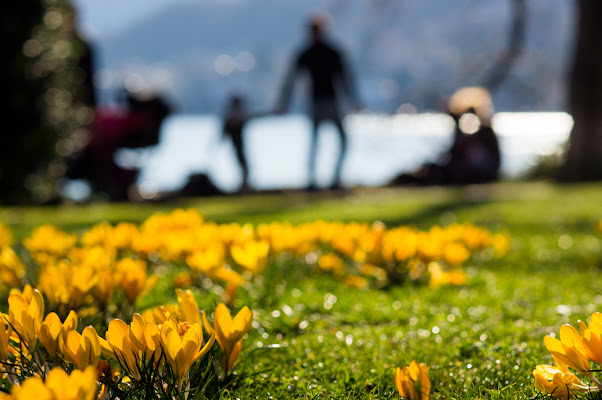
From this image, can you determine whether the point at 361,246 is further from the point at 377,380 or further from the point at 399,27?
the point at 399,27

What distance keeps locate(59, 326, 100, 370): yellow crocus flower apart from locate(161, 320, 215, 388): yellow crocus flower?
0.40ft

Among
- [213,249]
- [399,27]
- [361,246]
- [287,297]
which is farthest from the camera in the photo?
[399,27]

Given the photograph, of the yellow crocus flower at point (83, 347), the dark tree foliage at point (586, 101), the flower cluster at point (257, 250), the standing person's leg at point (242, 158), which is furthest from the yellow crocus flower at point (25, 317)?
the dark tree foliage at point (586, 101)

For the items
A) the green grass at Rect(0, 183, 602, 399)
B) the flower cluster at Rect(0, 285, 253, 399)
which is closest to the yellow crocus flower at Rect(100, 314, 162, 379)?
the flower cluster at Rect(0, 285, 253, 399)

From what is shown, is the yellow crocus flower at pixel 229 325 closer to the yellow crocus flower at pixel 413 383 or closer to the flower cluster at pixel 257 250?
the yellow crocus flower at pixel 413 383

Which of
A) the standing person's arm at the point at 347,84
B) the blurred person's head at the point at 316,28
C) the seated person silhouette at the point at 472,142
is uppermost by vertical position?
the blurred person's head at the point at 316,28

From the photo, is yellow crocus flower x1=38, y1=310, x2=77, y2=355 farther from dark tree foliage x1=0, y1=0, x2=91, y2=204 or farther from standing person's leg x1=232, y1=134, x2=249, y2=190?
standing person's leg x1=232, y1=134, x2=249, y2=190

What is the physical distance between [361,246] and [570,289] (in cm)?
95

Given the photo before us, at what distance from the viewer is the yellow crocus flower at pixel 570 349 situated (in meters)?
1.19

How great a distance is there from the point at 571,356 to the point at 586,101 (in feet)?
42.1

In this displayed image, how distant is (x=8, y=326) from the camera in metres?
1.35

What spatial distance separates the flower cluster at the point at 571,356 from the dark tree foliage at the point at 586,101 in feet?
41.3

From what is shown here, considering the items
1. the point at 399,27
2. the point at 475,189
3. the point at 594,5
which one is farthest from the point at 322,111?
the point at 399,27

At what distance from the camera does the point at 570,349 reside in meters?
1.20
